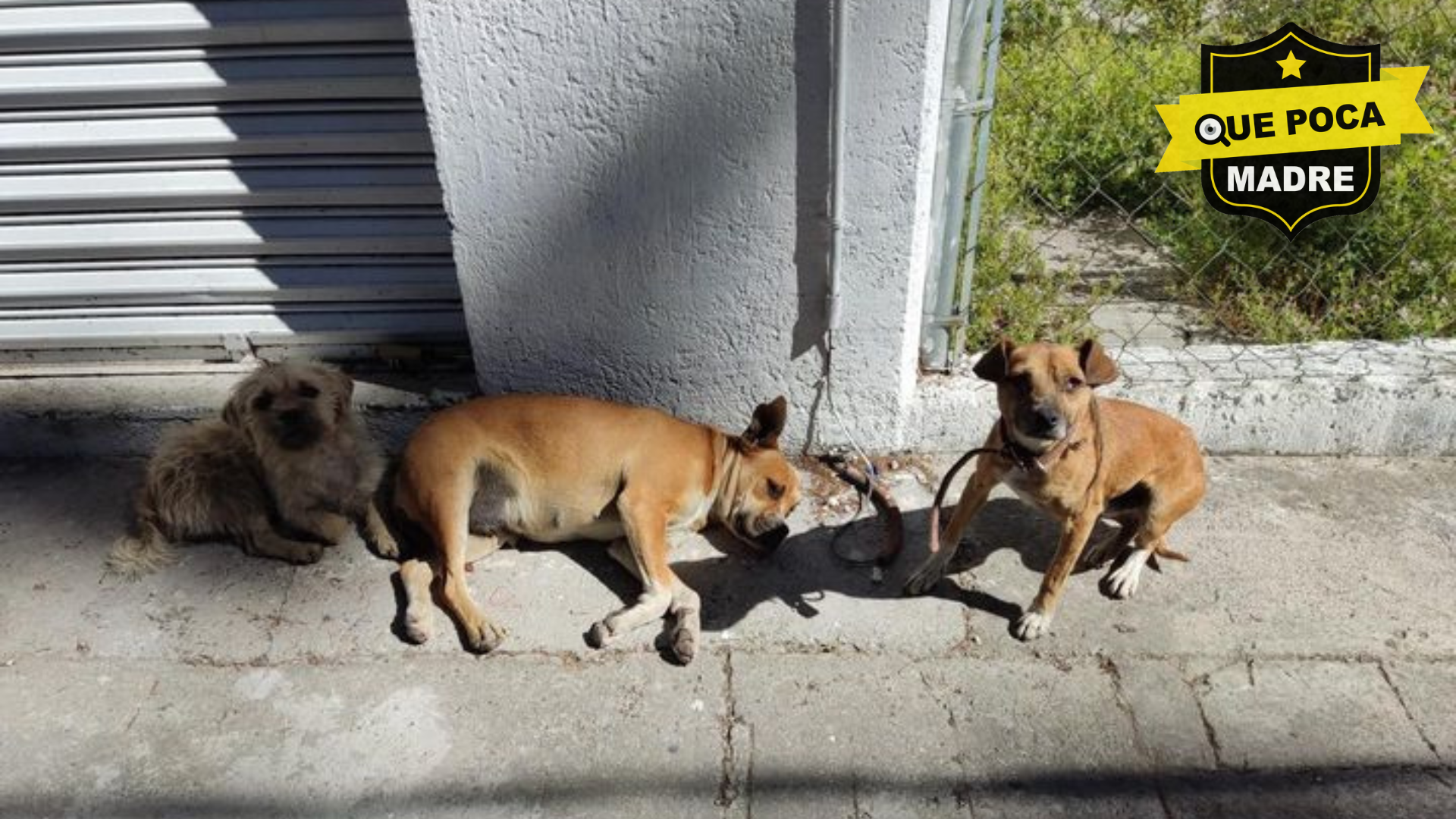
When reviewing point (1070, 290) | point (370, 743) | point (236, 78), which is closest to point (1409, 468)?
point (1070, 290)

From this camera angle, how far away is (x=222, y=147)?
354 cm

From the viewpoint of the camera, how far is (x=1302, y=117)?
339 centimetres

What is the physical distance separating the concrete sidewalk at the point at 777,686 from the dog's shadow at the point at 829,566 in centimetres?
1

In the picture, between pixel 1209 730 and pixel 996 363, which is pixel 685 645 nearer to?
pixel 996 363

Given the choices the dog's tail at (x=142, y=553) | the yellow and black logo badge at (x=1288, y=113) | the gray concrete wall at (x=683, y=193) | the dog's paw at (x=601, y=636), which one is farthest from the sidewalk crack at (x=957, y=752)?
the dog's tail at (x=142, y=553)

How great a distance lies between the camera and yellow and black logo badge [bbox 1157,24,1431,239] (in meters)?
3.37

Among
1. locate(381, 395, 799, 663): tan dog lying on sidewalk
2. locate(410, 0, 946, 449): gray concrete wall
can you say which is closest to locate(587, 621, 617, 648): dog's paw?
locate(381, 395, 799, 663): tan dog lying on sidewalk

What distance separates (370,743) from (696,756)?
0.92m

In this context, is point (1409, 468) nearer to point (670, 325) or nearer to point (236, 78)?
point (670, 325)

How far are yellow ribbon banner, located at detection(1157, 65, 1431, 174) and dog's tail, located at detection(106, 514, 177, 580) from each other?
3.80 metres

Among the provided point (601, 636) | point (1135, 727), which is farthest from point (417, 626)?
point (1135, 727)

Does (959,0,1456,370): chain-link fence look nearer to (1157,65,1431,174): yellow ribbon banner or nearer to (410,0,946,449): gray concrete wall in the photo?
(1157,65,1431,174): yellow ribbon banner

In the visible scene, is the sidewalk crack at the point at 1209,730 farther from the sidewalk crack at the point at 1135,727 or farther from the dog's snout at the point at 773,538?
the dog's snout at the point at 773,538

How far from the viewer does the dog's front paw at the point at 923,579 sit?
128 inches
